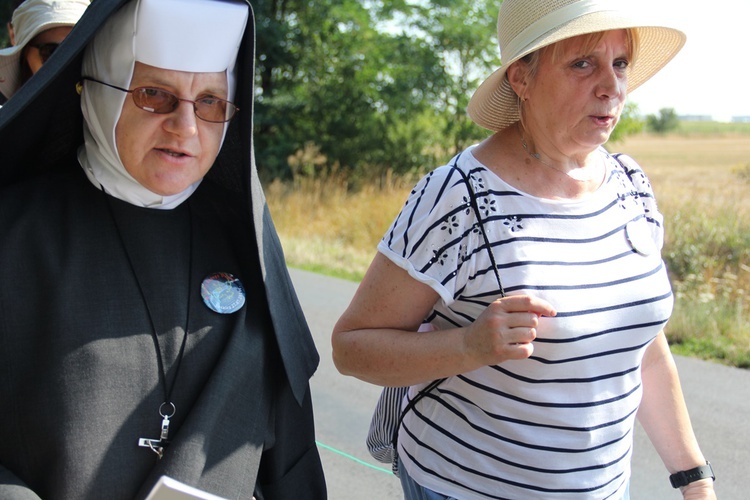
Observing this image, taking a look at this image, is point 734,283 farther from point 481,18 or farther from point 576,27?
point 481,18

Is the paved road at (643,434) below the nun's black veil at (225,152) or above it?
below

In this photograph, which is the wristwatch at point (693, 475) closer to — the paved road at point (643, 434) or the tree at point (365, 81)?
the paved road at point (643, 434)

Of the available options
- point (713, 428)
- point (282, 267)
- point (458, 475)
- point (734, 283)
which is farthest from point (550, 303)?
point (734, 283)

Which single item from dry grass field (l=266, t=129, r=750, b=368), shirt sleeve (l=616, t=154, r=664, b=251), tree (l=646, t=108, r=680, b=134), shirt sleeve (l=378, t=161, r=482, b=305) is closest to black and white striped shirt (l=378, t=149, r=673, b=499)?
shirt sleeve (l=378, t=161, r=482, b=305)

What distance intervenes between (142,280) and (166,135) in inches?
12.4

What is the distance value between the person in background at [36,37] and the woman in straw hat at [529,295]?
1.92m

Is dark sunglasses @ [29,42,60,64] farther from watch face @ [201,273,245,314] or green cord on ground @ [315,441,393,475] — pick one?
green cord on ground @ [315,441,393,475]

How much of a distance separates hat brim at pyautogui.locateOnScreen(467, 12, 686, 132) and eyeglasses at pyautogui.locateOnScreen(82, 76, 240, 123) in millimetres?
678

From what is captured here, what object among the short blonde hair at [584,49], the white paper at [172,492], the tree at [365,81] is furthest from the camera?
the tree at [365,81]

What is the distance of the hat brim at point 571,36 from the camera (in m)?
1.84

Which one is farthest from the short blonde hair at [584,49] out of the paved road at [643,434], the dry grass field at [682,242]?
the dry grass field at [682,242]

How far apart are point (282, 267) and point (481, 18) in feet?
44.0

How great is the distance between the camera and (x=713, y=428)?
4395 millimetres

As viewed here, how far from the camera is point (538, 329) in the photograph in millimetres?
1755
